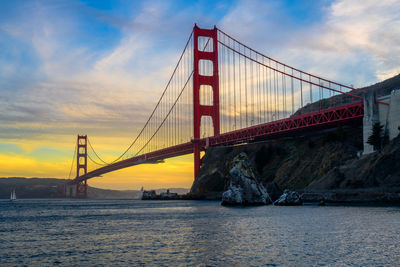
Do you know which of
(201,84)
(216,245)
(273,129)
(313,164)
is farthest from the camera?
(201,84)

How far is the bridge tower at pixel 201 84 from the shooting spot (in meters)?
96.0

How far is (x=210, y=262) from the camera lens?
1783 cm

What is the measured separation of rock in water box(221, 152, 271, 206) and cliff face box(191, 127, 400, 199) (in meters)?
2.37

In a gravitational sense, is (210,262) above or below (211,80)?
below

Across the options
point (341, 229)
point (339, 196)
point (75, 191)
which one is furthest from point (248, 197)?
point (75, 191)

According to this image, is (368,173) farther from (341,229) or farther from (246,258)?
(246,258)

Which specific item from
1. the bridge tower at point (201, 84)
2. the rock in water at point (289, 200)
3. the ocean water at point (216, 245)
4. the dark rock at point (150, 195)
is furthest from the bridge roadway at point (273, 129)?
the ocean water at point (216, 245)

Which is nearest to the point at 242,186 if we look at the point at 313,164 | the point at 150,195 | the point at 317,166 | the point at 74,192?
the point at 317,166

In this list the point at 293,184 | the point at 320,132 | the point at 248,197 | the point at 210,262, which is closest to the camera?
the point at 210,262

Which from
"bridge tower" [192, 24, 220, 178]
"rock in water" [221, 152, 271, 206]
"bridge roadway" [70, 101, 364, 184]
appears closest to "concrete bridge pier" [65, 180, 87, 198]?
"bridge roadway" [70, 101, 364, 184]

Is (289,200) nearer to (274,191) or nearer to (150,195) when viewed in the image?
(274,191)

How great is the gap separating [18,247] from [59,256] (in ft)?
14.3

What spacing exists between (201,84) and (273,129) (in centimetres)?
2226

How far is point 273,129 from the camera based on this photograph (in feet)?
270
